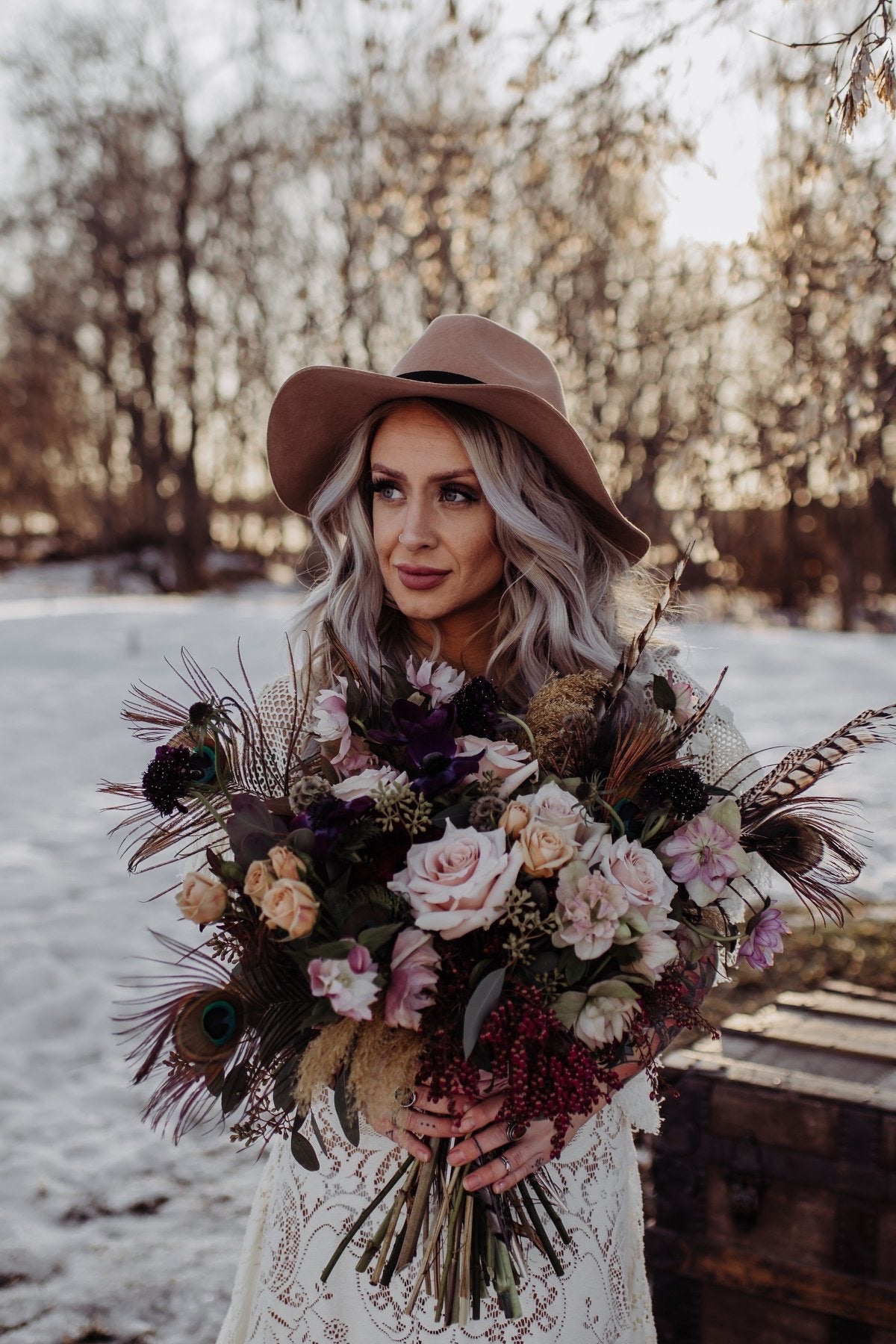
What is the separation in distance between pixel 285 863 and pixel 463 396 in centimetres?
99

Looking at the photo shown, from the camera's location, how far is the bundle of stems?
1.53 m

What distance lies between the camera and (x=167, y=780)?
5.00 feet

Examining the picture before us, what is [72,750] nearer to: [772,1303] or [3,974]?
[3,974]

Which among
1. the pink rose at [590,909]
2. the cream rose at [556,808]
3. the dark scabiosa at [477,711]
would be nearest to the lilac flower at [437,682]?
the dark scabiosa at [477,711]

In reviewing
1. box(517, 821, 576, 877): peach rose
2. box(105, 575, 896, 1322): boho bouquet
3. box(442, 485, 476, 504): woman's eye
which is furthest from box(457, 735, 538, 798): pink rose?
box(442, 485, 476, 504): woman's eye

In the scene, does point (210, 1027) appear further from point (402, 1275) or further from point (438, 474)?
point (438, 474)

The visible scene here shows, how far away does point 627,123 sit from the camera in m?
3.84

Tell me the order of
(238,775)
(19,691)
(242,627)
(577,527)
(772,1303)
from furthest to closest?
(242,627), (19,691), (772,1303), (577,527), (238,775)

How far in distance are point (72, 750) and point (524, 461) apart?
306 inches

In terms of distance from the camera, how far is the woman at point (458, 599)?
183 cm

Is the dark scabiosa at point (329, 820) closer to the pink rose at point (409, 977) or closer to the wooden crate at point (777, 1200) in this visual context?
the pink rose at point (409, 977)

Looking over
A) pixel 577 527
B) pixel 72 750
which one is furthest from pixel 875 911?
pixel 72 750

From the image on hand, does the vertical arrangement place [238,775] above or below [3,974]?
above

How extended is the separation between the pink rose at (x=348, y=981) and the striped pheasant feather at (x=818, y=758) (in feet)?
2.07
